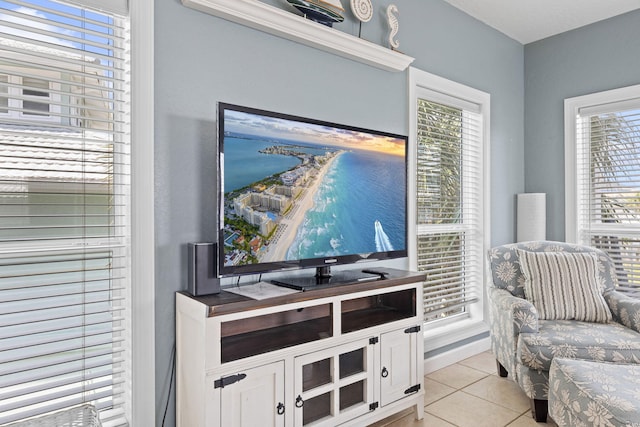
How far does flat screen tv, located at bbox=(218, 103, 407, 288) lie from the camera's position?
72.9 inches

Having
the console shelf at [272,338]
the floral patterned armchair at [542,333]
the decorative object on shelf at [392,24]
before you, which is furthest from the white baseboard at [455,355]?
the decorative object on shelf at [392,24]

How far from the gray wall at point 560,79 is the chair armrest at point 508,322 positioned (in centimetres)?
146

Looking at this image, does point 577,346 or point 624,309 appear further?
point 624,309

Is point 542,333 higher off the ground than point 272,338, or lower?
lower

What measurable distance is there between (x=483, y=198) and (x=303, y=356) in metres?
2.38

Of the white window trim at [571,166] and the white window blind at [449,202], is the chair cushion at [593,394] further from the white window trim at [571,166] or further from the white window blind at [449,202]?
the white window trim at [571,166]

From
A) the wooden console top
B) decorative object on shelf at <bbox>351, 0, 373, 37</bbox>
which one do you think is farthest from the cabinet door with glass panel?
decorative object on shelf at <bbox>351, 0, 373, 37</bbox>

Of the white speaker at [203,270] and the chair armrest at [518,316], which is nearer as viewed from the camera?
the white speaker at [203,270]

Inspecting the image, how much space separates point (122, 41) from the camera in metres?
1.76

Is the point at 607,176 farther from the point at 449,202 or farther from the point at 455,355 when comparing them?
the point at 455,355

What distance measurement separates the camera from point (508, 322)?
2.50m

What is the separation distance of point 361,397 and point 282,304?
726 millimetres

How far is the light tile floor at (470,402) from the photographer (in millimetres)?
2309

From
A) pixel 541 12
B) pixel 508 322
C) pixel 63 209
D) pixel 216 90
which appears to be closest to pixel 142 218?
pixel 63 209
